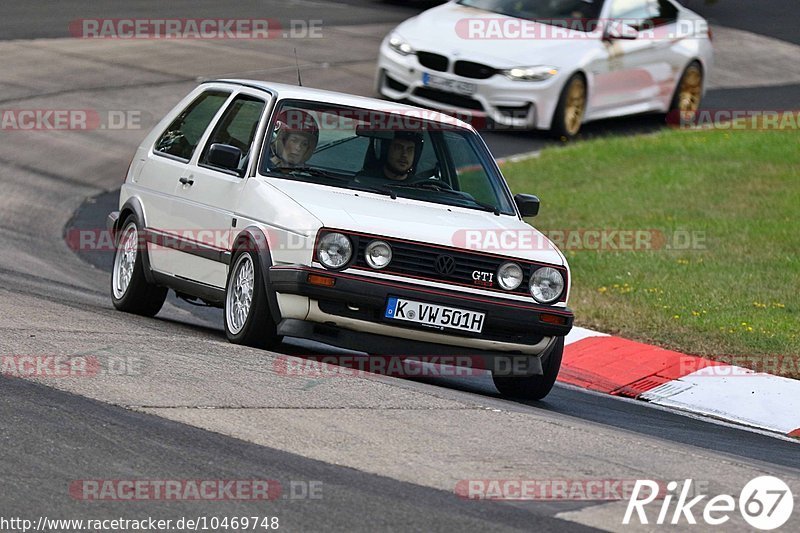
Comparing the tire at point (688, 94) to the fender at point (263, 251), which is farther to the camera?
the tire at point (688, 94)

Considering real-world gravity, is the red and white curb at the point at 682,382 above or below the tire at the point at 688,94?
below

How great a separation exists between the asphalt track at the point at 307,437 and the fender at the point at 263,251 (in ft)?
0.90

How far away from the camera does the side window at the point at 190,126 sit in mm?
10242

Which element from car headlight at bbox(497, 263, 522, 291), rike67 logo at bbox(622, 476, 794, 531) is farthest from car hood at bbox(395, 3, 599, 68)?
rike67 logo at bbox(622, 476, 794, 531)

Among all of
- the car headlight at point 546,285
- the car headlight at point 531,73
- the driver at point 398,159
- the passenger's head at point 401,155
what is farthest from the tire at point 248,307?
the car headlight at point 531,73

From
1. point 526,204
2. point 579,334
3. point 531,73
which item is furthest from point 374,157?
point 531,73

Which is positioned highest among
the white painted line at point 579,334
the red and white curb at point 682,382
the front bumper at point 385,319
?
the front bumper at point 385,319

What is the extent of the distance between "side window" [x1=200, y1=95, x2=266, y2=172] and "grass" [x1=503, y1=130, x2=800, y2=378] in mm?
3442

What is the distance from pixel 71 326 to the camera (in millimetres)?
9000

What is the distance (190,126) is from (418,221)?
2.37 meters

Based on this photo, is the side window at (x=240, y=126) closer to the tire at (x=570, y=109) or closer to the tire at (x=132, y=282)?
the tire at (x=132, y=282)

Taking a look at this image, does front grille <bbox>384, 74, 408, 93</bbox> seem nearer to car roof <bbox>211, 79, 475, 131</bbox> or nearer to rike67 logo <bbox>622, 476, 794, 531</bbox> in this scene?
car roof <bbox>211, 79, 475, 131</bbox>

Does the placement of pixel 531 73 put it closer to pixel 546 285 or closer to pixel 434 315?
pixel 546 285

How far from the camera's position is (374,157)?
31.0ft
